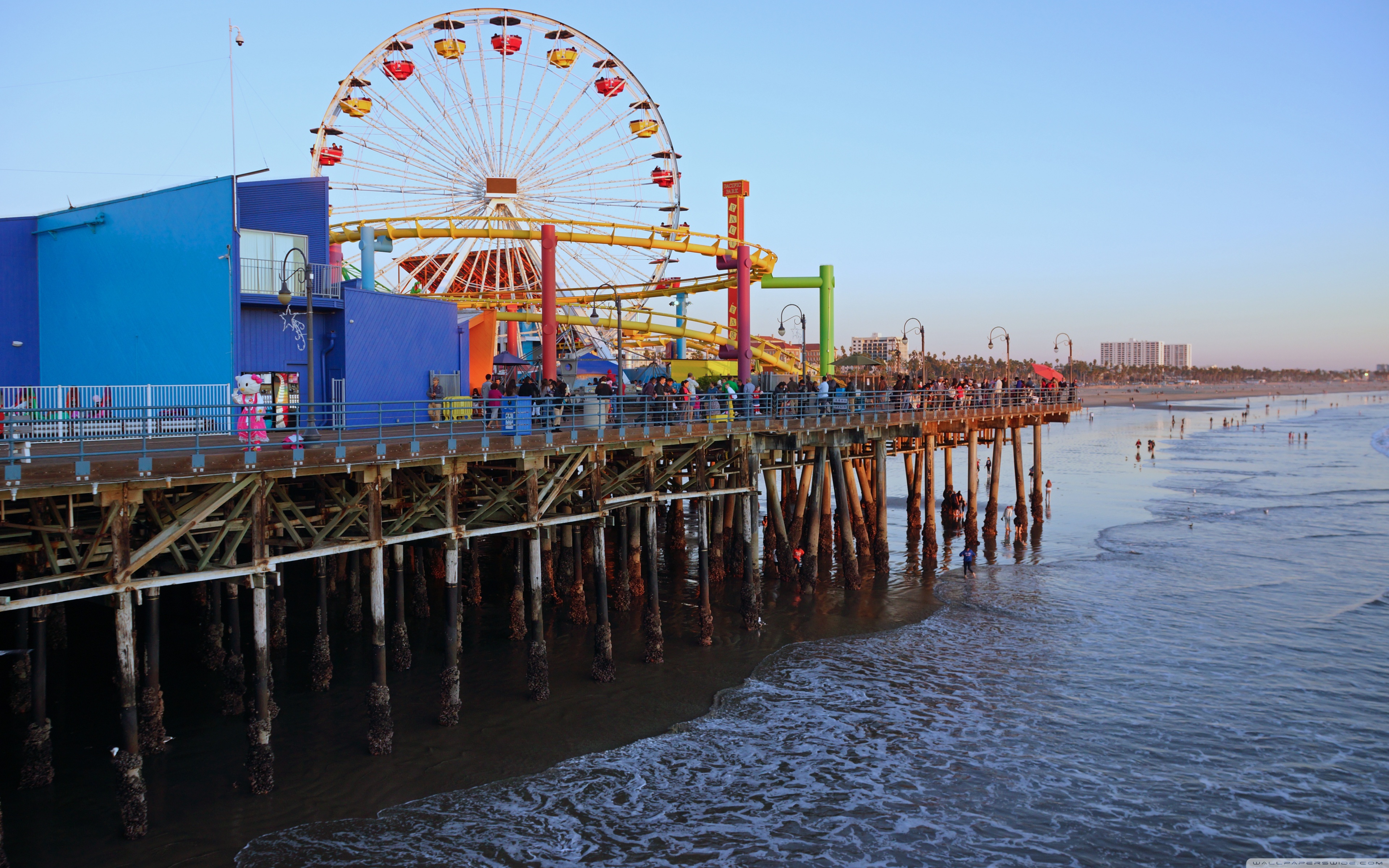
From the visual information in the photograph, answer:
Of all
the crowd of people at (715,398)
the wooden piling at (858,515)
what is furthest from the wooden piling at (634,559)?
the wooden piling at (858,515)

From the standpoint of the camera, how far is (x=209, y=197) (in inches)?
776

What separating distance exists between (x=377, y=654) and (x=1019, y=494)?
27319mm

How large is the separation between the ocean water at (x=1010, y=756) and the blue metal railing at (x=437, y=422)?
209 inches

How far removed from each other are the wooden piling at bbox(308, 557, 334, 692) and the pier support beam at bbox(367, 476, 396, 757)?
2.35m

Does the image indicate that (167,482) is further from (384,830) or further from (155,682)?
(384,830)

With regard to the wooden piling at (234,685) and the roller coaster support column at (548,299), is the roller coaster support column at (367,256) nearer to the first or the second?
the roller coaster support column at (548,299)

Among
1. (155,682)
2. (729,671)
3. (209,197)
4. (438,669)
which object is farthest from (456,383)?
(155,682)

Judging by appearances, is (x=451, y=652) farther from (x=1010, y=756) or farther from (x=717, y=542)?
(x=717, y=542)

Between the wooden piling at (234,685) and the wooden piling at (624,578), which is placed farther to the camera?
the wooden piling at (624,578)

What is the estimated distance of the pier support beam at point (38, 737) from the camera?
42.8 feet

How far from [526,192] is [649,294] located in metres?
7.06

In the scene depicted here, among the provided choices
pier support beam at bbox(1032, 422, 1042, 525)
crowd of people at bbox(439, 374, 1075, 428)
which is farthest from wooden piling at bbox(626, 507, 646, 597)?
pier support beam at bbox(1032, 422, 1042, 525)

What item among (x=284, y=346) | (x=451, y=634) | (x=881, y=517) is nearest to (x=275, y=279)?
(x=284, y=346)

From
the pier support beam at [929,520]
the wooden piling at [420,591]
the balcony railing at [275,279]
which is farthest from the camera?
the pier support beam at [929,520]
